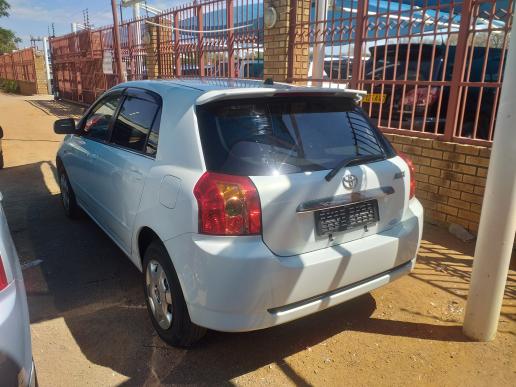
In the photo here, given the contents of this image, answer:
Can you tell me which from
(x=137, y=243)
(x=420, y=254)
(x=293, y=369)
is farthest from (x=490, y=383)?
(x=137, y=243)

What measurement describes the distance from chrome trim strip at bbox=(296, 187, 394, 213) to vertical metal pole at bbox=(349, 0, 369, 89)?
3.40 meters

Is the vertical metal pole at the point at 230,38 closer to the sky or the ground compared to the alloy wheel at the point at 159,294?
closer to the sky

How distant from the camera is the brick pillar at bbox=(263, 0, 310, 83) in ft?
21.1

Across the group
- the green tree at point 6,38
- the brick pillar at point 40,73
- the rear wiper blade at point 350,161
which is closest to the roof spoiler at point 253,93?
the rear wiper blade at point 350,161

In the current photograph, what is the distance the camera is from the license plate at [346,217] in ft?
7.65

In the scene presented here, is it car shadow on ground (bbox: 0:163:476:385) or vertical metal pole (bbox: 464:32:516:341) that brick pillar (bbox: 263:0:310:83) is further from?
vertical metal pole (bbox: 464:32:516:341)

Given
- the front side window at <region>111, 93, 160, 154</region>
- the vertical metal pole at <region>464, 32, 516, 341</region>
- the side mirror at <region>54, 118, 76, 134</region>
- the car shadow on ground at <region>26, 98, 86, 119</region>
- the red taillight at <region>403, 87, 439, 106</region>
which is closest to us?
the vertical metal pole at <region>464, 32, 516, 341</region>

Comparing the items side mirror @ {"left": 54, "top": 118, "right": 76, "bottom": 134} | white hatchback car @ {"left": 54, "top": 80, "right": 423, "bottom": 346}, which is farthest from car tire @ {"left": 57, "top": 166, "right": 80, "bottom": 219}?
white hatchback car @ {"left": 54, "top": 80, "right": 423, "bottom": 346}

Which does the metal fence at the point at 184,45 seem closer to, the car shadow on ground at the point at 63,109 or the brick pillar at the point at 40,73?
the car shadow on ground at the point at 63,109

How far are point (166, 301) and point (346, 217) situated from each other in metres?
1.19

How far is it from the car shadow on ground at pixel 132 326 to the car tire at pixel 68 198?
0.57 meters

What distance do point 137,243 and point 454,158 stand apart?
3.40 m

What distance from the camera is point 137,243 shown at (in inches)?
114

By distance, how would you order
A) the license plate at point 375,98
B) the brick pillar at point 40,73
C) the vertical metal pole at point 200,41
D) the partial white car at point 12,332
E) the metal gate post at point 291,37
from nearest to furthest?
the partial white car at point 12,332
the license plate at point 375,98
the metal gate post at point 291,37
the vertical metal pole at point 200,41
the brick pillar at point 40,73
